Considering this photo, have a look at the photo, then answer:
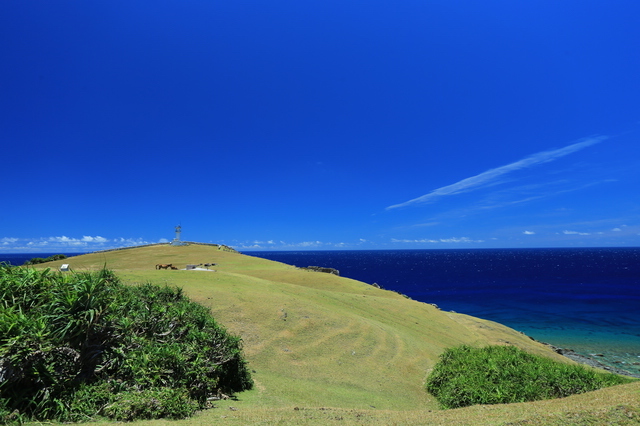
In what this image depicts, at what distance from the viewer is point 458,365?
44.7ft

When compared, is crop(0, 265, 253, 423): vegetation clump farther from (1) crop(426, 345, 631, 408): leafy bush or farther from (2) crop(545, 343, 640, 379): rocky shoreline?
(2) crop(545, 343, 640, 379): rocky shoreline

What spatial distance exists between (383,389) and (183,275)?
56.0 feet

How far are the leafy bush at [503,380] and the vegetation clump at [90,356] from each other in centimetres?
849

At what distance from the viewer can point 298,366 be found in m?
14.1

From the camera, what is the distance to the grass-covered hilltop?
7.46 m

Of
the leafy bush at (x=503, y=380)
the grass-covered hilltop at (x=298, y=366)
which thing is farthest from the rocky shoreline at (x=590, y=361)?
the leafy bush at (x=503, y=380)

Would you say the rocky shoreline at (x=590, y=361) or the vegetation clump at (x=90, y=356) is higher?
the vegetation clump at (x=90, y=356)

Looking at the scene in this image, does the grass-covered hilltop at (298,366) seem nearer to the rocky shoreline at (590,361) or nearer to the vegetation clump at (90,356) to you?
the vegetation clump at (90,356)

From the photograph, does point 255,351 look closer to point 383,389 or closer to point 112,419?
point 383,389

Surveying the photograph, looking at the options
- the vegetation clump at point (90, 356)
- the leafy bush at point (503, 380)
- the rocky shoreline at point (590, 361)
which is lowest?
the rocky shoreline at point (590, 361)

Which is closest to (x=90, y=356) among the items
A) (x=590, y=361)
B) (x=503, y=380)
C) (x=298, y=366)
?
(x=298, y=366)

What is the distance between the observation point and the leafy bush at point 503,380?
35.9ft

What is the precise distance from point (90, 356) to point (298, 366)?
843 centimetres

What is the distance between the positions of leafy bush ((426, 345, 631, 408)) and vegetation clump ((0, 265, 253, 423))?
849cm
